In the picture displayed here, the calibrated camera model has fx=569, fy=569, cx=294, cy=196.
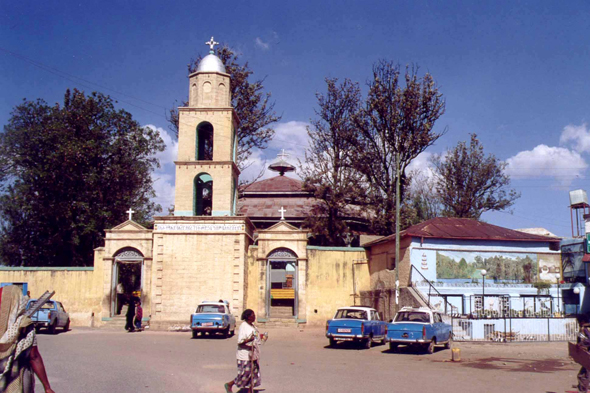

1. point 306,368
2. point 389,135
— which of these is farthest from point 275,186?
point 306,368

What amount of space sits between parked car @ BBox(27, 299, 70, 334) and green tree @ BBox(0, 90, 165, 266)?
8.43 meters

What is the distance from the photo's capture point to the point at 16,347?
20.1 ft

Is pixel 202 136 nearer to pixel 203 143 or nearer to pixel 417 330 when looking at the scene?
pixel 203 143

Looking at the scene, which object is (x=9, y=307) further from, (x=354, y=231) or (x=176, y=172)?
(x=354, y=231)

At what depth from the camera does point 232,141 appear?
102ft

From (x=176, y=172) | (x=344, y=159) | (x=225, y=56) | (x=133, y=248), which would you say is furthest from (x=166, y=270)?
(x=225, y=56)

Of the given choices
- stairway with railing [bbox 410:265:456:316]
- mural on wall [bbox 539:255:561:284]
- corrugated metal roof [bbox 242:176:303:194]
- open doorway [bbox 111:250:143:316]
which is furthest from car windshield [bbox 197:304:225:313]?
corrugated metal roof [bbox 242:176:303:194]

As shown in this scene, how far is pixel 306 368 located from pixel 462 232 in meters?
17.0

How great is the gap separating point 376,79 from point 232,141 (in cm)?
1099

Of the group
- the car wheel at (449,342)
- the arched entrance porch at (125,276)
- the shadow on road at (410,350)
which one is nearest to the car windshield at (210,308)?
the arched entrance porch at (125,276)

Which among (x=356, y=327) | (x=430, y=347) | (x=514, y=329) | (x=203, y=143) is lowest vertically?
(x=430, y=347)

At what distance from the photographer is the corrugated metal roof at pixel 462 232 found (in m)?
27.5

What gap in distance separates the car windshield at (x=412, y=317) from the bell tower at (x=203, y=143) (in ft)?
42.5

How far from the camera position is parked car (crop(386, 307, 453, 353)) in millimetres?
17594
